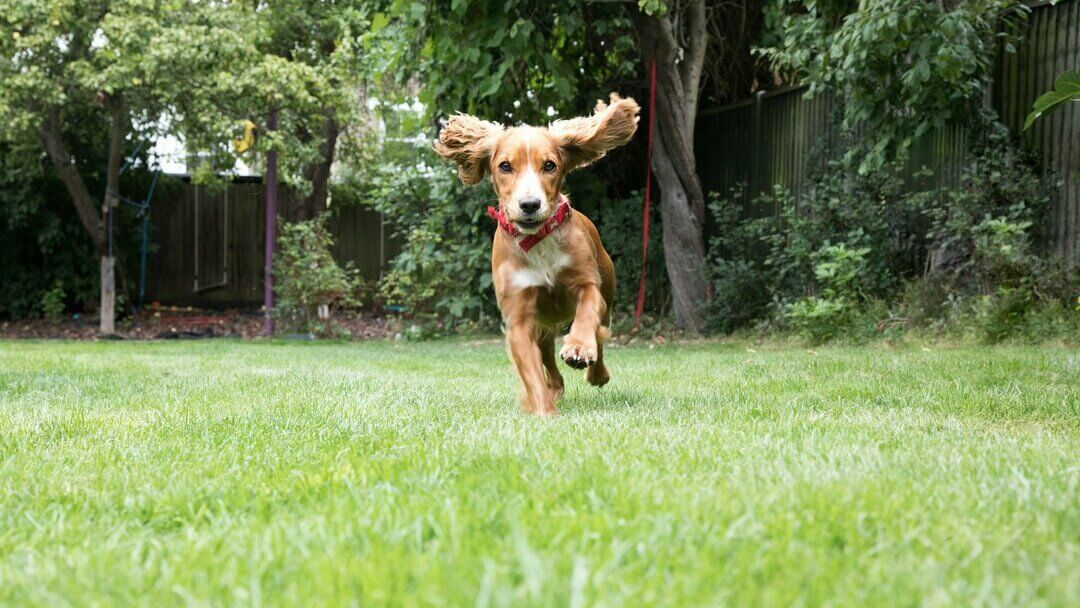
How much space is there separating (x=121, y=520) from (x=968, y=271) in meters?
7.53

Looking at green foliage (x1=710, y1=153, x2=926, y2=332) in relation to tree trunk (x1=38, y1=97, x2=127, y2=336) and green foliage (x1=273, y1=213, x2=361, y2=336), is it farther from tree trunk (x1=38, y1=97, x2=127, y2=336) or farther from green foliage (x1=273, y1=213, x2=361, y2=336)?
tree trunk (x1=38, y1=97, x2=127, y2=336)

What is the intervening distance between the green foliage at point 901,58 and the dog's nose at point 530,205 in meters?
4.28

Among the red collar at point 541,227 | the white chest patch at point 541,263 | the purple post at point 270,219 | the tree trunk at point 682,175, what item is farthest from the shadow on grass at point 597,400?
the purple post at point 270,219

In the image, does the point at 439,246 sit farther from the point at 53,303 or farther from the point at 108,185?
the point at 53,303

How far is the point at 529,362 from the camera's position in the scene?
4.13 m

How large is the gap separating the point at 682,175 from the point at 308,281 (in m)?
5.11

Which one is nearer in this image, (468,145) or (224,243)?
(468,145)

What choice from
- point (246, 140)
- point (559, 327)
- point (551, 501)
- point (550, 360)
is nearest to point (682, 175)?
point (246, 140)

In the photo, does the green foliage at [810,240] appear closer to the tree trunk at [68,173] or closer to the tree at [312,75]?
the tree at [312,75]

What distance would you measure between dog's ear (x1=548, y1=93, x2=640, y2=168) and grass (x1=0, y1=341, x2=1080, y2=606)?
1.15 meters

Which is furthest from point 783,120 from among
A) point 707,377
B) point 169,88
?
point 169,88

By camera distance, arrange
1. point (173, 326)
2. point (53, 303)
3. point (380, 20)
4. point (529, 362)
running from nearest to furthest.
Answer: point (529, 362) < point (380, 20) < point (173, 326) < point (53, 303)

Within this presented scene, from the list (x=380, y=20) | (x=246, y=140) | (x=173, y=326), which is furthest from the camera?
(x=173, y=326)

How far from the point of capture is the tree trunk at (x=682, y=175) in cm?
1062
